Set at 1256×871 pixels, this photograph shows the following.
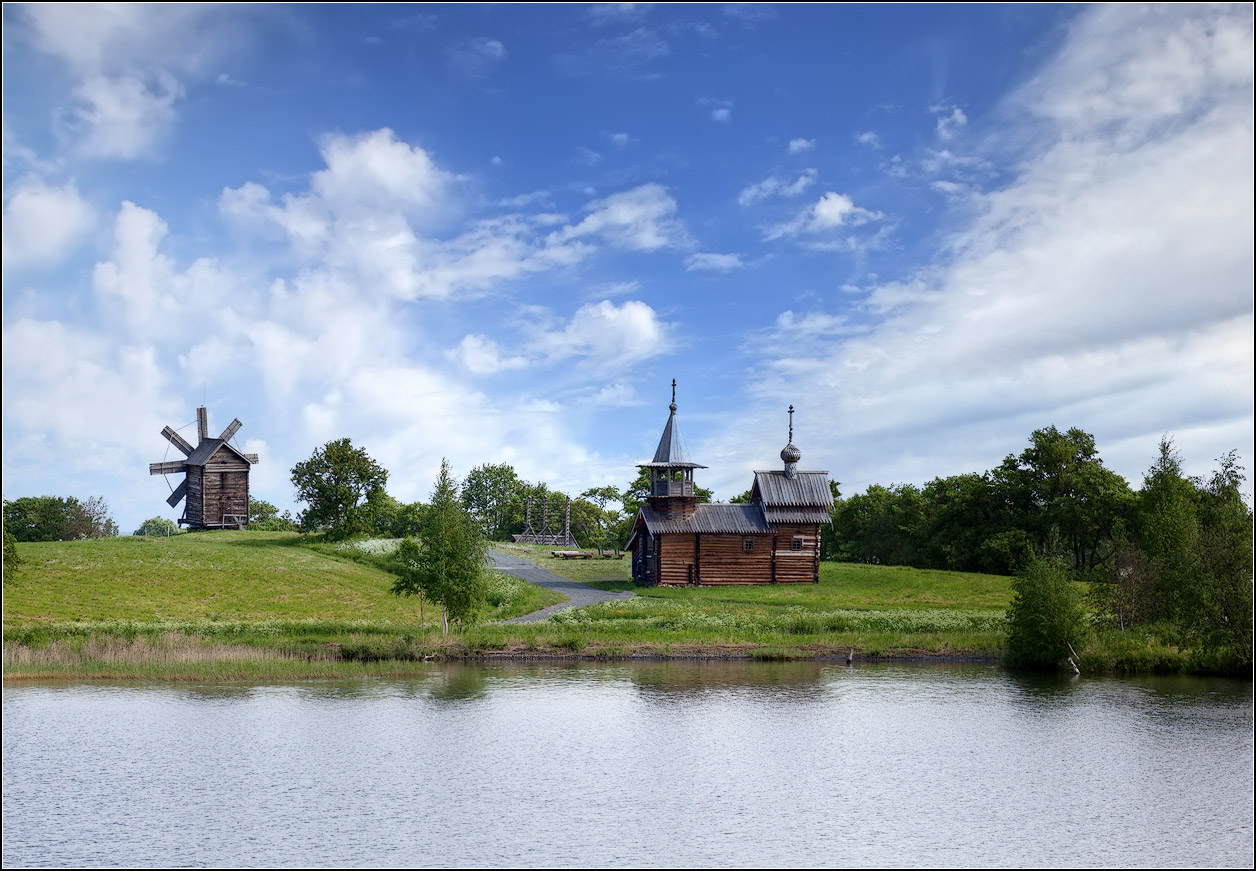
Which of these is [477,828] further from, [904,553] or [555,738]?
[904,553]

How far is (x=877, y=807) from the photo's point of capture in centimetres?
1931

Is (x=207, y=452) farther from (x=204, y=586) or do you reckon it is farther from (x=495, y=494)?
(x=495, y=494)

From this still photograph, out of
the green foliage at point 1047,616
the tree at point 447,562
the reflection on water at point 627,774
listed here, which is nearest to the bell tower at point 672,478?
the tree at point 447,562

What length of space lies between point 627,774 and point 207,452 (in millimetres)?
75185

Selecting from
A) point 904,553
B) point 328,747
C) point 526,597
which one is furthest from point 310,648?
point 904,553

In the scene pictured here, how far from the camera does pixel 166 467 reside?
8844cm

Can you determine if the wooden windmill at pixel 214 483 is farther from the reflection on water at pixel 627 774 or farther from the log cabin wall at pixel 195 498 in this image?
the reflection on water at pixel 627 774

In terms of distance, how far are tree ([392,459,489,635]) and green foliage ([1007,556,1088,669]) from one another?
2242cm

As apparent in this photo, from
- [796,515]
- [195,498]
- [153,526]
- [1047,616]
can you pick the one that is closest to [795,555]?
[796,515]

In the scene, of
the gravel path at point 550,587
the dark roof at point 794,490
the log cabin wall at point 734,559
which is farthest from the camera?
the dark roof at point 794,490

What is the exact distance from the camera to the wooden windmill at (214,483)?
85.1 metres

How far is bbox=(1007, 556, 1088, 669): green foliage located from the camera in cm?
3638

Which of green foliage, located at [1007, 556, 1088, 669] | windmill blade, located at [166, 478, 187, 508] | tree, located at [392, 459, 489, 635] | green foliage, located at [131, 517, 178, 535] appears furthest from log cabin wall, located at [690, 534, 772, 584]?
green foliage, located at [131, 517, 178, 535]

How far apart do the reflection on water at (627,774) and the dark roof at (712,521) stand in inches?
1411
